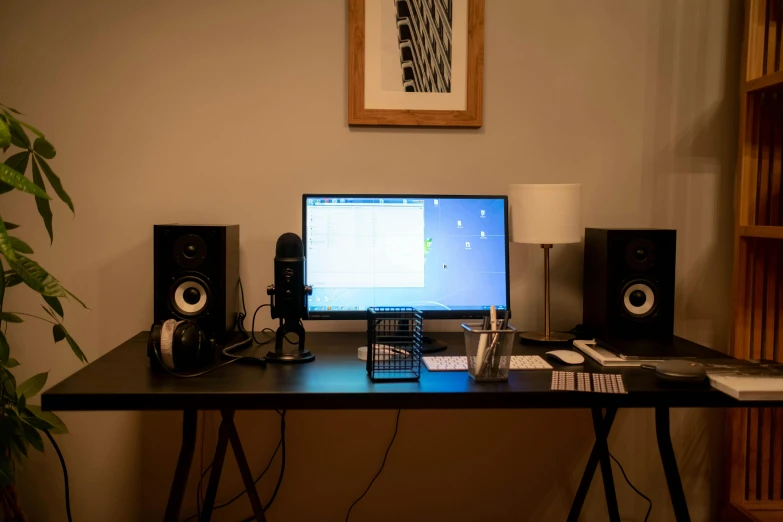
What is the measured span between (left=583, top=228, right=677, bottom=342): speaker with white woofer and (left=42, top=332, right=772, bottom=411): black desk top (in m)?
0.33

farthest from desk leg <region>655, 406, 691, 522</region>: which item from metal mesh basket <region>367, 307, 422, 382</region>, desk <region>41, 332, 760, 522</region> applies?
metal mesh basket <region>367, 307, 422, 382</region>

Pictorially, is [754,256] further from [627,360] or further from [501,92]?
[501,92]

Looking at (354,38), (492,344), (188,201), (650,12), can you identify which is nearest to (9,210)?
(188,201)

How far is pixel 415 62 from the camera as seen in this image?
85.6 inches

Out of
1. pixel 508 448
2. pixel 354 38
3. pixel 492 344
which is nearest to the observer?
pixel 492 344

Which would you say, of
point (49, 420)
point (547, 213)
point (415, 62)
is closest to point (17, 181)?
point (49, 420)

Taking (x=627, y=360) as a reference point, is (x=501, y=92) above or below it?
above

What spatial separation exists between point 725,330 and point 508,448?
0.88 m

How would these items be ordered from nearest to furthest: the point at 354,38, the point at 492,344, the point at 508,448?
1. the point at 492,344
2. the point at 354,38
3. the point at 508,448

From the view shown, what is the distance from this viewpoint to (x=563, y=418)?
2.32 meters

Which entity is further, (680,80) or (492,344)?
(680,80)

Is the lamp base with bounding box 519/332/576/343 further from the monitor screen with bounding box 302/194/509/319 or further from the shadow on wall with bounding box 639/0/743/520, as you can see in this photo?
the shadow on wall with bounding box 639/0/743/520

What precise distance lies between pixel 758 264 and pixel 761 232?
197 mm

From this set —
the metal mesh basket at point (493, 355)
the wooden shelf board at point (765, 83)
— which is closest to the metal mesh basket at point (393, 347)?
the metal mesh basket at point (493, 355)
